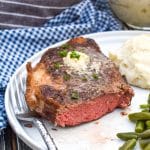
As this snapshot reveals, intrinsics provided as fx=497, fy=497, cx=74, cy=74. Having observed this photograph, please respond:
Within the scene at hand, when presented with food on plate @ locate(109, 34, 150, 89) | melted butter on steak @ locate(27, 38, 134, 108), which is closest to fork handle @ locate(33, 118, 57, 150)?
melted butter on steak @ locate(27, 38, 134, 108)

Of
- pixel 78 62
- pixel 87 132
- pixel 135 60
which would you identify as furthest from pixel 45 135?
pixel 135 60

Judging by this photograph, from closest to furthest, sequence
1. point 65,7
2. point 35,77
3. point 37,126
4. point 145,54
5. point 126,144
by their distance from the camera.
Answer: point 126,144
point 37,126
point 35,77
point 145,54
point 65,7

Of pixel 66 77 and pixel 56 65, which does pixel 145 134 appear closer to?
pixel 66 77

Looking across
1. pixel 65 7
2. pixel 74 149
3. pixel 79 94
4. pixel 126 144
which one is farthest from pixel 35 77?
pixel 65 7

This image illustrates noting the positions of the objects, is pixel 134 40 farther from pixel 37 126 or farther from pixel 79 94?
pixel 37 126

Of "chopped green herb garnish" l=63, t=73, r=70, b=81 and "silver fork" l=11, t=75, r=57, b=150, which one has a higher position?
"chopped green herb garnish" l=63, t=73, r=70, b=81

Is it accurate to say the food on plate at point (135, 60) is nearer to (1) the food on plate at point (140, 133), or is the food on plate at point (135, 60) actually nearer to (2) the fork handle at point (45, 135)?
(1) the food on plate at point (140, 133)

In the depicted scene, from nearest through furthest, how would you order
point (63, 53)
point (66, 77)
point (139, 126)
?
point (139, 126)
point (66, 77)
point (63, 53)

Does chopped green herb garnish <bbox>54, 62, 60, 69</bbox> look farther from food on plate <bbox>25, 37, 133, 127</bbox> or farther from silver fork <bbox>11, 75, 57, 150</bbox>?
silver fork <bbox>11, 75, 57, 150</bbox>
